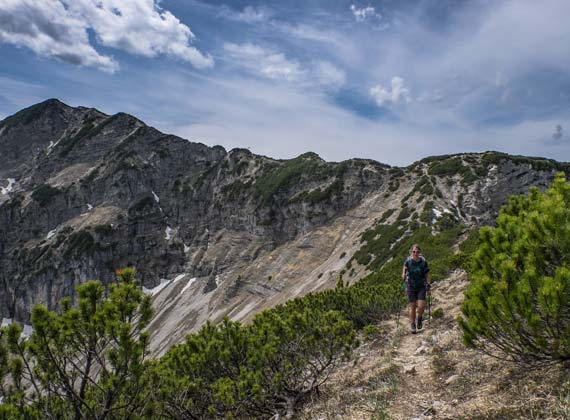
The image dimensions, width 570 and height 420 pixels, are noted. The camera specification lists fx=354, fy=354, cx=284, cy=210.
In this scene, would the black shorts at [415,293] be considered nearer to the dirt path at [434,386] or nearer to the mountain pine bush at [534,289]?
the dirt path at [434,386]

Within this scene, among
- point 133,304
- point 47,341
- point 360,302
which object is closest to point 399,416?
point 133,304

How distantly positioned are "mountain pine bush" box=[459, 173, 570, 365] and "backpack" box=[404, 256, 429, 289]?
4.99m

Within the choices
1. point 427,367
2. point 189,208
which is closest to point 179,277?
point 189,208

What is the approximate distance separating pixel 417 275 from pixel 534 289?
611 cm

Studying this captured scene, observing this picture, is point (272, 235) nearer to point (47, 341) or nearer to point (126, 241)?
point (126, 241)

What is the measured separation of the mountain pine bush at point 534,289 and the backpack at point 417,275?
499 centimetres

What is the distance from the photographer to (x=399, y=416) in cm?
581

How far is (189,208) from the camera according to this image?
388 feet

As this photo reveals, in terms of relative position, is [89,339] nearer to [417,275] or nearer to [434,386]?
[434,386]

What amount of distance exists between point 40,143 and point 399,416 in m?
203

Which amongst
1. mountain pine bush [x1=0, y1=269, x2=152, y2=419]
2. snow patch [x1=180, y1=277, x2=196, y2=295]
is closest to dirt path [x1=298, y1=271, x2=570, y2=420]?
mountain pine bush [x1=0, y1=269, x2=152, y2=419]

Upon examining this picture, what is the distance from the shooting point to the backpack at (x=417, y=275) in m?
10.6

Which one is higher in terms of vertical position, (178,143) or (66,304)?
(178,143)

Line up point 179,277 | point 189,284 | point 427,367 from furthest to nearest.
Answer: point 179,277 < point 189,284 < point 427,367
